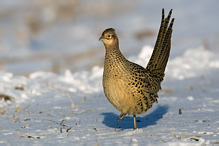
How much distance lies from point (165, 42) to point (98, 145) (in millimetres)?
2170

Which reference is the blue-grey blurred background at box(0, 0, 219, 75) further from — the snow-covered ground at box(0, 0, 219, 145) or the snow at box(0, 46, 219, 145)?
the snow at box(0, 46, 219, 145)

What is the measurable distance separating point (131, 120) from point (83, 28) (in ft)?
32.1

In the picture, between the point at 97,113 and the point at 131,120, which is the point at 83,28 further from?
the point at 131,120

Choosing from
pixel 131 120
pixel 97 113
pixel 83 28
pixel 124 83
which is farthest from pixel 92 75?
pixel 83 28

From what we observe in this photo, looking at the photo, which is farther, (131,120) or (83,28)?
(83,28)

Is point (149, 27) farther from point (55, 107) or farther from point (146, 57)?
point (55, 107)

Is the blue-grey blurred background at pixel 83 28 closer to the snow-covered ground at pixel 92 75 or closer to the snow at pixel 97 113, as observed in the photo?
the snow-covered ground at pixel 92 75

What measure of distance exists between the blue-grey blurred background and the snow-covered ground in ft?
0.12

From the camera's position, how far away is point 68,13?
1497 centimetres

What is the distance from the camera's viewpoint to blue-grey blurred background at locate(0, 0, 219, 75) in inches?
442

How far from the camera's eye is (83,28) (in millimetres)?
14391

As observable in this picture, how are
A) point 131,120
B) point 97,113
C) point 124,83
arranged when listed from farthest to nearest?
point 97,113
point 131,120
point 124,83

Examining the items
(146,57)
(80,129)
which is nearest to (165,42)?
(80,129)

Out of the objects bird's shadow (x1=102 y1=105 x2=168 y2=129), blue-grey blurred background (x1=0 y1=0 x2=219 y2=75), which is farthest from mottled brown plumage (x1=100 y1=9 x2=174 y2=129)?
blue-grey blurred background (x1=0 y1=0 x2=219 y2=75)
